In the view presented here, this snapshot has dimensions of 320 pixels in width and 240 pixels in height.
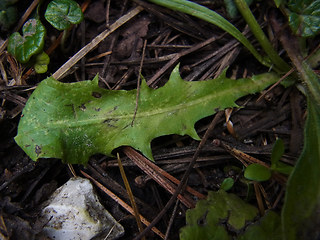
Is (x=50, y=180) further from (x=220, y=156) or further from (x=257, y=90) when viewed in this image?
(x=257, y=90)

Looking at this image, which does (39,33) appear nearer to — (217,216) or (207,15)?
(207,15)

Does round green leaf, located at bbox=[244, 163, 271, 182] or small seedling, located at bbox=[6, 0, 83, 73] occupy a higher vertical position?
small seedling, located at bbox=[6, 0, 83, 73]

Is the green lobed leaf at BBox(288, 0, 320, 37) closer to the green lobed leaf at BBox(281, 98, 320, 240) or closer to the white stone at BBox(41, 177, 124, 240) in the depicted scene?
the green lobed leaf at BBox(281, 98, 320, 240)

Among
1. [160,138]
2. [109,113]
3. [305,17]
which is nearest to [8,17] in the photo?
[109,113]

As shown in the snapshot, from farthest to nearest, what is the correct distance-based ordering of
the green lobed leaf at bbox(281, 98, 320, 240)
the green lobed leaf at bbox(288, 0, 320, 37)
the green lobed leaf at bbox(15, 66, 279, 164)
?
the green lobed leaf at bbox(288, 0, 320, 37) < the green lobed leaf at bbox(15, 66, 279, 164) < the green lobed leaf at bbox(281, 98, 320, 240)

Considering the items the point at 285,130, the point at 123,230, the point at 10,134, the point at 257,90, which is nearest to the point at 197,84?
the point at 257,90

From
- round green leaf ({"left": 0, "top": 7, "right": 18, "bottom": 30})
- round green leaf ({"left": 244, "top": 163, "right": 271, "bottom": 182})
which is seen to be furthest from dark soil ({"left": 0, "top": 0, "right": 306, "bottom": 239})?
round green leaf ({"left": 244, "top": 163, "right": 271, "bottom": 182})

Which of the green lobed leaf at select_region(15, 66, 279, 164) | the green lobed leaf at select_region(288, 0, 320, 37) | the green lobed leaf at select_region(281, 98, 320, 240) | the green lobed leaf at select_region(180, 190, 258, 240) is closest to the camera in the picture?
the green lobed leaf at select_region(281, 98, 320, 240)
